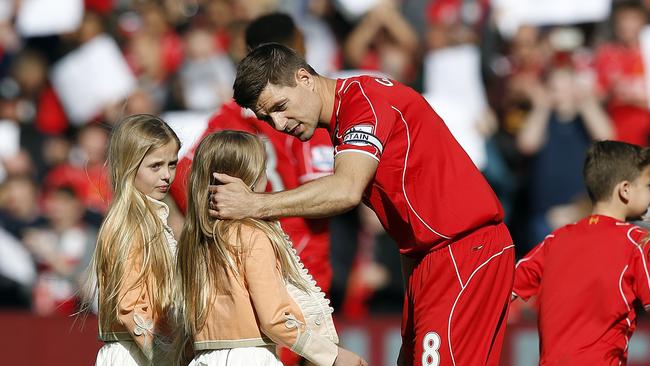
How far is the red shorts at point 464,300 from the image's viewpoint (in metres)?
5.22

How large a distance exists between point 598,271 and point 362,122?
1.42m

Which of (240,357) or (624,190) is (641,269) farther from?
(240,357)

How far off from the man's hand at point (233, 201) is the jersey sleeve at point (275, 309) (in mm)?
111

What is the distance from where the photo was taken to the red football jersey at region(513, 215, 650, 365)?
5559 mm

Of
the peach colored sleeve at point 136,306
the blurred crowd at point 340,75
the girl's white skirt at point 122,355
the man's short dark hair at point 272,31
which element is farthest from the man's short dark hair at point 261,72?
the blurred crowd at point 340,75

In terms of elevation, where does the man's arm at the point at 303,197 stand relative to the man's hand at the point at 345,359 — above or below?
above

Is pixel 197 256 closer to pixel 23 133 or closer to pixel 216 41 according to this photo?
pixel 216 41

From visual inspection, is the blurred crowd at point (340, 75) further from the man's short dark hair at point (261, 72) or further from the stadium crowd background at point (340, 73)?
the man's short dark hair at point (261, 72)

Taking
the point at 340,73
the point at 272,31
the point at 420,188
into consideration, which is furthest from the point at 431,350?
the point at 340,73

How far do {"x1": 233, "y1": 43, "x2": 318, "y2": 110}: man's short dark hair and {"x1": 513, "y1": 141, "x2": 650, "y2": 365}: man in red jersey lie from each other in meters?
1.58

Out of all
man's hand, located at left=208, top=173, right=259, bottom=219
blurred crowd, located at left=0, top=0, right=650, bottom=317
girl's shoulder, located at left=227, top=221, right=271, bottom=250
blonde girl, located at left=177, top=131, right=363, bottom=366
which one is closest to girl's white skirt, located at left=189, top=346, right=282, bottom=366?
blonde girl, located at left=177, top=131, right=363, bottom=366

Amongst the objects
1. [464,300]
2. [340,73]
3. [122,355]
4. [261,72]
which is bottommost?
[122,355]

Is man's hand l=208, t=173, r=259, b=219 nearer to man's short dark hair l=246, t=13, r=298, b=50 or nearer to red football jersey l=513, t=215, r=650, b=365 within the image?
red football jersey l=513, t=215, r=650, b=365

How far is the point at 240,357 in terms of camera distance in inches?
194
